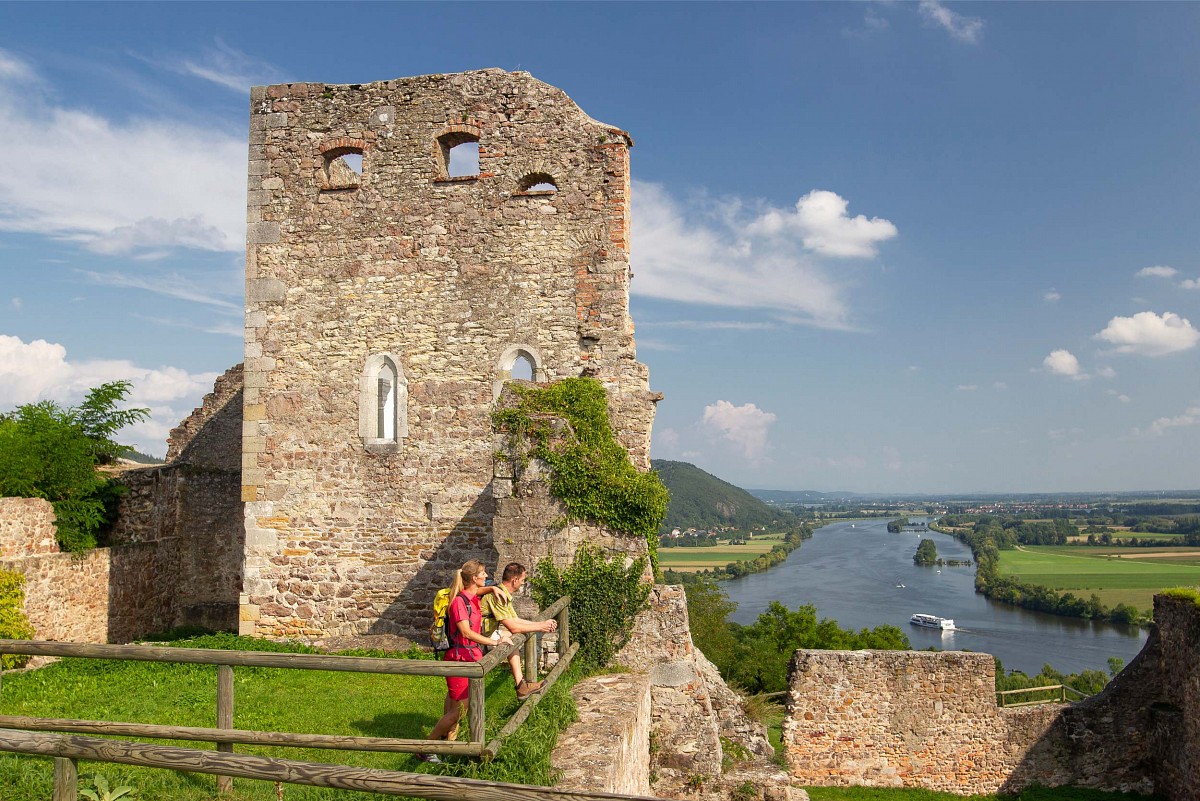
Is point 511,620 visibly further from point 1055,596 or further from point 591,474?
point 1055,596

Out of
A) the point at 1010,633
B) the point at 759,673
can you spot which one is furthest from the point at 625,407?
the point at 1010,633

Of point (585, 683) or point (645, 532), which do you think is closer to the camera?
point (585, 683)

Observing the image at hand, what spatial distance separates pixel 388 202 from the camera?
1194 centimetres

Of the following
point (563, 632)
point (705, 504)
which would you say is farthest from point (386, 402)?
point (705, 504)

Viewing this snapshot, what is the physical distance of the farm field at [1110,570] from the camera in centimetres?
8219

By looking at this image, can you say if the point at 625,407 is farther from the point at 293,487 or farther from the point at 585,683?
the point at 293,487

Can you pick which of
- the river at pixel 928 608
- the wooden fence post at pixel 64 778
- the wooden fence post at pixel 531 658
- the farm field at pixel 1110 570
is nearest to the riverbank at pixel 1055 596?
the farm field at pixel 1110 570

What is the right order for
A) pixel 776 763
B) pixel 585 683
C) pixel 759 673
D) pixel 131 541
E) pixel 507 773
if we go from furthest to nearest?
pixel 759 673, pixel 131 541, pixel 776 763, pixel 585 683, pixel 507 773

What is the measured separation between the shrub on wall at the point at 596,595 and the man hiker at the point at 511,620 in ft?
5.17

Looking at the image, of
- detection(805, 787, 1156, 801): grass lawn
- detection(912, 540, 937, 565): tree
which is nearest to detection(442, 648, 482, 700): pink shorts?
detection(805, 787, 1156, 801): grass lawn

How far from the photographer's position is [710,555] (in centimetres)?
12950

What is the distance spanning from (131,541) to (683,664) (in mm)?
10133

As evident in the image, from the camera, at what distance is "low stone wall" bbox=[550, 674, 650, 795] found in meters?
5.80

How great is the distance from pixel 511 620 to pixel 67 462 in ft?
34.1
